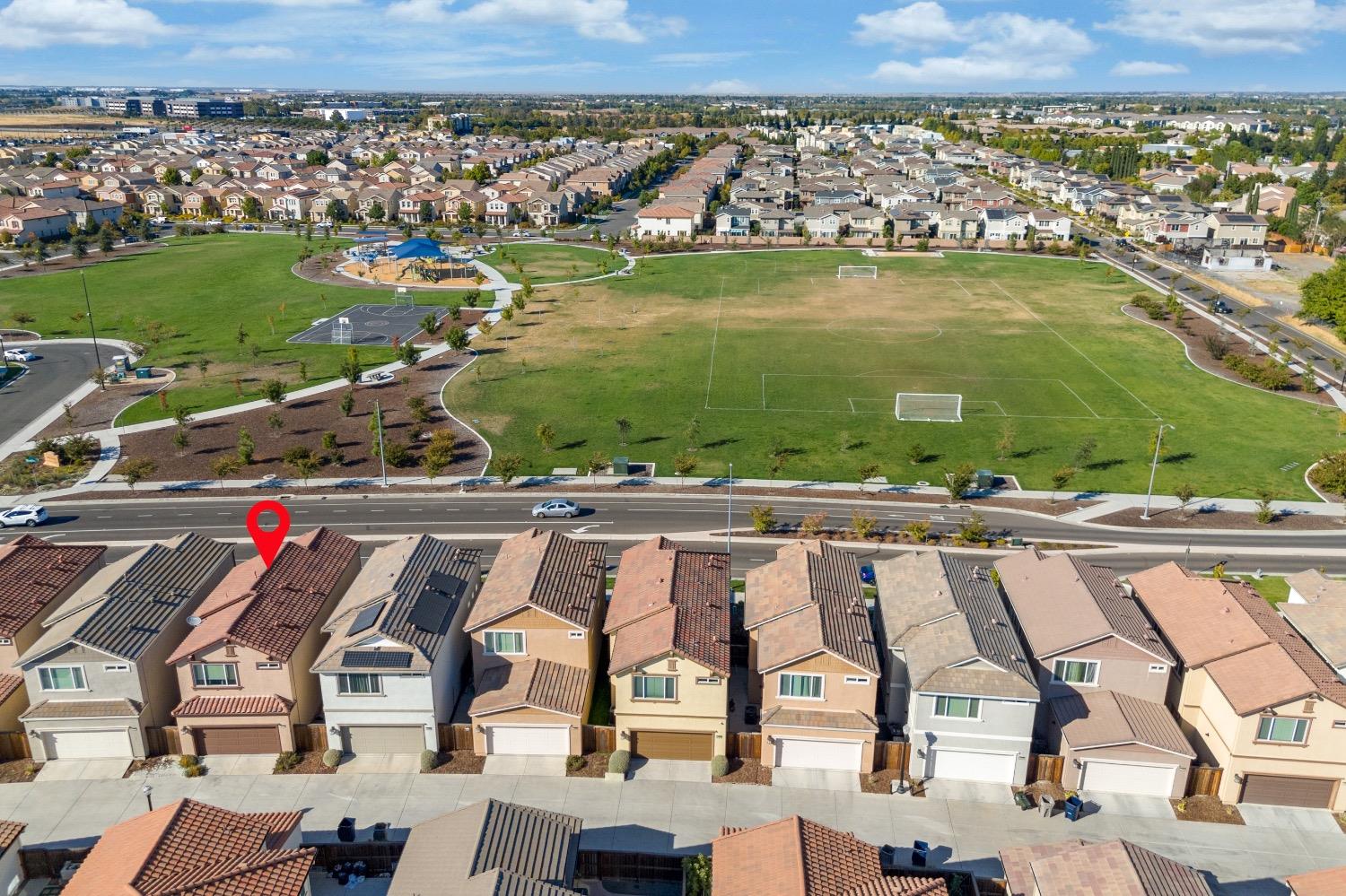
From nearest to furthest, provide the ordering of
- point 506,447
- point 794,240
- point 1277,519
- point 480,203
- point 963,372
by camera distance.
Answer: point 1277,519 < point 506,447 < point 963,372 < point 794,240 < point 480,203

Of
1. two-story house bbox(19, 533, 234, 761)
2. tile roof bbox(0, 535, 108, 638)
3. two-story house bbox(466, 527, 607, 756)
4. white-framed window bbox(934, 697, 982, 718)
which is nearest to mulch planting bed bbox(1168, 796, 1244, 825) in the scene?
white-framed window bbox(934, 697, 982, 718)

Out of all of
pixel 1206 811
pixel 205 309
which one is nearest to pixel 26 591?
pixel 1206 811

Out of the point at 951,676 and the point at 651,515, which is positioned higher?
the point at 951,676

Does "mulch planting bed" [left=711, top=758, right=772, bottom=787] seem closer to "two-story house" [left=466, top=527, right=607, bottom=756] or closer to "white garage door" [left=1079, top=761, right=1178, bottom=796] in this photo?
"two-story house" [left=466, top=527, right=607, bottom=756]

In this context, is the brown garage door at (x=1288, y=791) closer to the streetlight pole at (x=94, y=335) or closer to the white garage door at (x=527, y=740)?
the white garage door at (x=527, y=740)

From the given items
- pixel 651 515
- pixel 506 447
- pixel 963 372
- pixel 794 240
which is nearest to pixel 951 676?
pixel 651 515

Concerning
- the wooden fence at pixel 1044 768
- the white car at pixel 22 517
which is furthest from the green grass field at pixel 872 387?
the wooden fence at pixel 1044 768

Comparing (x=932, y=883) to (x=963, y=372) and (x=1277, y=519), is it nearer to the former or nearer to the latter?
(x=1277, y=519)
